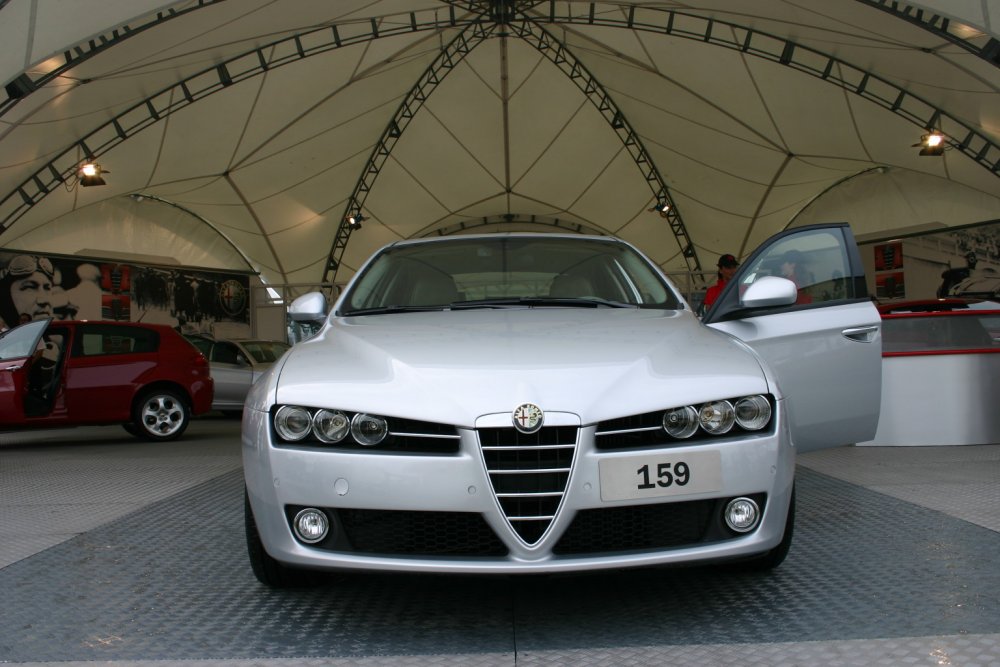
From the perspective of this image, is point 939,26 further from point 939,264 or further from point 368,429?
point 368,429

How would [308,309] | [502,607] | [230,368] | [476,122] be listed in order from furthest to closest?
[476,122]
[230,368]
[308,309]
[502,607]

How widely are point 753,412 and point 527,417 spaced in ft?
2.52

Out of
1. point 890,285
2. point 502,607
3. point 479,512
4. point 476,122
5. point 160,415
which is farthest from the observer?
point 476,122

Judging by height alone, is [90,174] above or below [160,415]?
→ above

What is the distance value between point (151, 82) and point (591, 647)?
19762mm

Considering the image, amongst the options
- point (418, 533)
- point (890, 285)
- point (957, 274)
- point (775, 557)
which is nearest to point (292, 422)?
point (418, 533)

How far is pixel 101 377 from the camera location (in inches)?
406

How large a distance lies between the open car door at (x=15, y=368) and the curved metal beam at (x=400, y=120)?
1766 centimetres

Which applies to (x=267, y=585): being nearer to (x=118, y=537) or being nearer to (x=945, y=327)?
(x=118, y=537)

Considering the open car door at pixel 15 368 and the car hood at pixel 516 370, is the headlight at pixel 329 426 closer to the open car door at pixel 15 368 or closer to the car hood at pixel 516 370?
the car hood at pixel 516 370

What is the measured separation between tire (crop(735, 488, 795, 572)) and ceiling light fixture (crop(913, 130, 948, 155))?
20.7 meters

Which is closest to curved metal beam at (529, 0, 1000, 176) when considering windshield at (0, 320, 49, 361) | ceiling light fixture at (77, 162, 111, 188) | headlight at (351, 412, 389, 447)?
ceiling light fixture at (77, 162, 111, 188)

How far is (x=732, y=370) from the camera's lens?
3.04 m

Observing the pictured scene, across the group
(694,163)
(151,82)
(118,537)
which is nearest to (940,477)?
(118,537)
